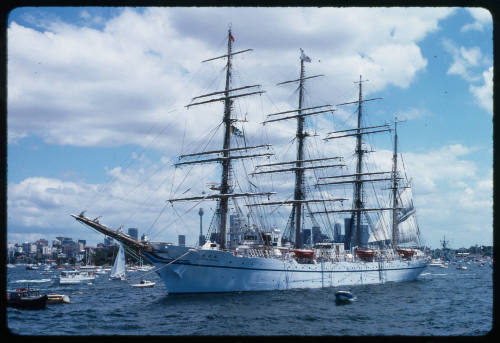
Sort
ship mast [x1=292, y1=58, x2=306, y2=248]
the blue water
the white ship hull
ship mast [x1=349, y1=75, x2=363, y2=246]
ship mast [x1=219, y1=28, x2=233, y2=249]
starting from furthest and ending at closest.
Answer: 1. ship mast [x1=349, y1=75, x2=363, y2=246]
2. ship mast [x1=292, y1=58, x2=306, y2=248]
3. ship mast [x1=219, y1=28, x2=233, y2=249]
4. the white ship hull
5. the blue water

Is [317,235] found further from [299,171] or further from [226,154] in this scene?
[226,154]

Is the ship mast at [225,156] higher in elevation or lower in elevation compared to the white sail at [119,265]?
higher

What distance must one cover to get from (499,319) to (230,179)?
33.7 meters

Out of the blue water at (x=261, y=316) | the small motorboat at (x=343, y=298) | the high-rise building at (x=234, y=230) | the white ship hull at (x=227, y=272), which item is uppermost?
the high-rise building at (x=234, y=230)

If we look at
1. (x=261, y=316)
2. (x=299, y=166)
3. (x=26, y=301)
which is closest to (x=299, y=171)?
(x=299, y=166)

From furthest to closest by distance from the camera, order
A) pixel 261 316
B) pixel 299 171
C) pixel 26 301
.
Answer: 1. pixel 299 171
2. pixel 26 301
3. pixel 261 316

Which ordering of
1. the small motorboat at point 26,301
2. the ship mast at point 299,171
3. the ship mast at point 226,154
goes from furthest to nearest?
1. the ship mast at point 299,171
2. the ship mast at point 226,154
3. the small motorboat at point 26,301

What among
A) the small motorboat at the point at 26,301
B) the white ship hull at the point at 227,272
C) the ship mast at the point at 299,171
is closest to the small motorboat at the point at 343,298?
the white ship hull at the point at 227,272

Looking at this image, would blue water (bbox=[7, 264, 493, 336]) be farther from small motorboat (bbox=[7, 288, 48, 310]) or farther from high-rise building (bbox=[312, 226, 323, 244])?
high-rise building (bbox=[312, 226, 323, 244])

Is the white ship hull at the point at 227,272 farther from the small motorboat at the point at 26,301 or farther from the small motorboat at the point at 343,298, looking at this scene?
the small motorboat at the point at 26,301

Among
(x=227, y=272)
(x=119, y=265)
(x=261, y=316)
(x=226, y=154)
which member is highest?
(x=226, y=154)

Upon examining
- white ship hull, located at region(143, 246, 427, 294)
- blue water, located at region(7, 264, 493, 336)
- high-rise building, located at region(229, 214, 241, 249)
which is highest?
high-rise building, located at region(229, 214, 241, 249)

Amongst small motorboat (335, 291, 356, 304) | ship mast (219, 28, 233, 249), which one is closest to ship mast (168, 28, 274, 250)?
ship mast (219, 28, 233, 249)
